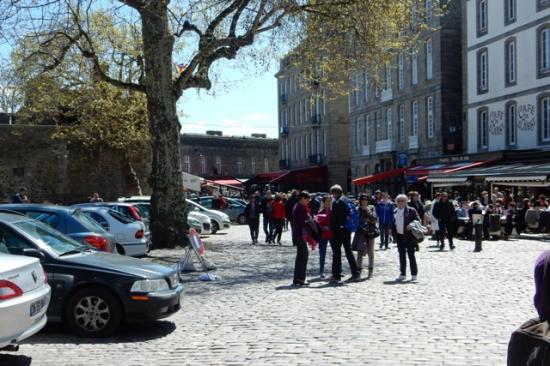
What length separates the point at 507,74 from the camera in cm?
3275

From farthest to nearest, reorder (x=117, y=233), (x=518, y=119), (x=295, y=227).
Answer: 1. (x=518, y=119)
2. (x=117, y=233)
3. (x=295, y=227)

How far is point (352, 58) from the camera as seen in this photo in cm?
1903

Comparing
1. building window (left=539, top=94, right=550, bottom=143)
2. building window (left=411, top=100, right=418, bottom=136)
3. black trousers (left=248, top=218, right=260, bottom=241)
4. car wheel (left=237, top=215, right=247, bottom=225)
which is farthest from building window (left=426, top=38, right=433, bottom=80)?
black trousers (left=248, top=218, right=260, bottom=241)

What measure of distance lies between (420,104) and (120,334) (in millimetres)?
35272

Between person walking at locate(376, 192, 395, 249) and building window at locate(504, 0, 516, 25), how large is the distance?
17.9 m

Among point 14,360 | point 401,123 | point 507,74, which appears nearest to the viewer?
point 14,360

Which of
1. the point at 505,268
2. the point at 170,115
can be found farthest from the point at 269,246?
the point at 505,268

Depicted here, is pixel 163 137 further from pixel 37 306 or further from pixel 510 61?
pixel 510 61

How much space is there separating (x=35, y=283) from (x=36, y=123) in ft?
101

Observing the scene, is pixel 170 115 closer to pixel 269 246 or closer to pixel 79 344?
pixel 269 246

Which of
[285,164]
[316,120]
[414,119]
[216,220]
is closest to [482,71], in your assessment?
[414,119]

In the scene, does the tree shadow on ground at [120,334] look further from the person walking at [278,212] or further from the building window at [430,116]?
the building window at [430,116]

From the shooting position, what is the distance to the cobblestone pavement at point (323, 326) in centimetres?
643

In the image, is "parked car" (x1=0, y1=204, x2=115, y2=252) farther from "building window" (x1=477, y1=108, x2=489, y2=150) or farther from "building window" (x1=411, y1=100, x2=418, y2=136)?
"building window" (x1=411, y1=100, x2=418, y2=136)
